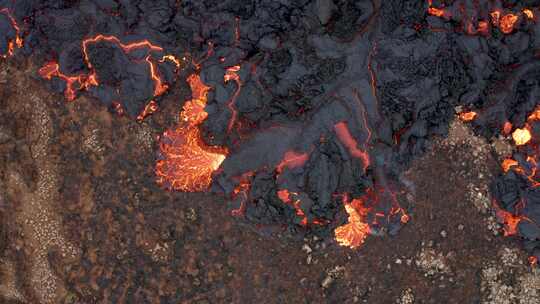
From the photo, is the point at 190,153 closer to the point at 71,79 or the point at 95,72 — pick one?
the point at 95,72

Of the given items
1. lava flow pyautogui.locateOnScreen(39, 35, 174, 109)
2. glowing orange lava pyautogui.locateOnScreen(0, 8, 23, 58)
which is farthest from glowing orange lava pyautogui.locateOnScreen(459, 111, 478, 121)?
glowing orange lava pyautogui.locateOnScreen(0, 8, 23, 58)

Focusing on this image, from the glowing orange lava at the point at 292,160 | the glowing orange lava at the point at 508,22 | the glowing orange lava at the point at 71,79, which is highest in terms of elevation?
the glowing orange lava at the point at 508,22

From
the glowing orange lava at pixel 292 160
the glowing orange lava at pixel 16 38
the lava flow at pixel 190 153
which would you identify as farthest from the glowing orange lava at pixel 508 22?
the glowing orange lava at pixel 16 38

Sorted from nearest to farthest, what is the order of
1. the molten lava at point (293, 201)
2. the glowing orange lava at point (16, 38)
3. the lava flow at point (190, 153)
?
the molten lava at point (293, 201) < the lava flow at point (190, 153) < the glowing orange lava at point (16, 38)

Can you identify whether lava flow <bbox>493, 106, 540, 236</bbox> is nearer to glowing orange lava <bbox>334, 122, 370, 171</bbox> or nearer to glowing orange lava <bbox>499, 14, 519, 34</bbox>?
glowing orange lava <bbox>499, 14, 519, 34</bbox>

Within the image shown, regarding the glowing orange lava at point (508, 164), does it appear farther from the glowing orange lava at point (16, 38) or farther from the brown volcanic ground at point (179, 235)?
the glowing orange lava at point (16, 38)

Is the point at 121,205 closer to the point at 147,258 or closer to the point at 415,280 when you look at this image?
the point at 147,258
